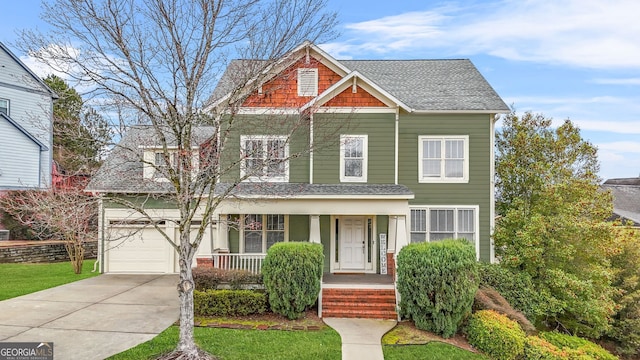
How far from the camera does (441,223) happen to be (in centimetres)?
1452

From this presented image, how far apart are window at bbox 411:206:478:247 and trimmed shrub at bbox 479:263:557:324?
6.06 ft

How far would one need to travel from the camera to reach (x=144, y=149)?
782 cm

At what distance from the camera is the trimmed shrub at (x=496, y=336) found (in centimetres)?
875

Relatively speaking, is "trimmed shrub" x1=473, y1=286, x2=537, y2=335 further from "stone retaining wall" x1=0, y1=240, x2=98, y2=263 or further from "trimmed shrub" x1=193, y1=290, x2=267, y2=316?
"stone retaining wall" x1=0, y1=240, x2=98, y2=263

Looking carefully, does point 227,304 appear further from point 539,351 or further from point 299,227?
point 539,351

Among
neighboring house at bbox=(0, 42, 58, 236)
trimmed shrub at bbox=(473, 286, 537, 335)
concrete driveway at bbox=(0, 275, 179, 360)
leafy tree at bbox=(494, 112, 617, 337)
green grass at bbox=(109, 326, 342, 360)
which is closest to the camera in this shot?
green grass at bbox=(109, 326, 342, 360)

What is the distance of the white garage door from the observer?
15922 millimetres

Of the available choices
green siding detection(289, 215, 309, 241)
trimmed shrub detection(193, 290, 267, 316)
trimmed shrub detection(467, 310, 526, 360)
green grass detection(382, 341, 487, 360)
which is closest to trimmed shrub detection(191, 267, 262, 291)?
trimmed shrub detection(193, 290, 267, 316)

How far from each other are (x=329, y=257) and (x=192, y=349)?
23.1ft

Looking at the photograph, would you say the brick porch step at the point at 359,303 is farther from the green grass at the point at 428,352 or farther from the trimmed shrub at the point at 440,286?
the green grass at the point at 428,352

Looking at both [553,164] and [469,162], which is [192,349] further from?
[553,164]

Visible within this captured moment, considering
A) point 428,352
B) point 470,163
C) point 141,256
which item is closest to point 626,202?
point 470,163

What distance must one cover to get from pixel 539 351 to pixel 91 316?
11.0 meters

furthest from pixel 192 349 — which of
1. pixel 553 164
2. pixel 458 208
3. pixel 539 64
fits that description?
pixel 539 64
